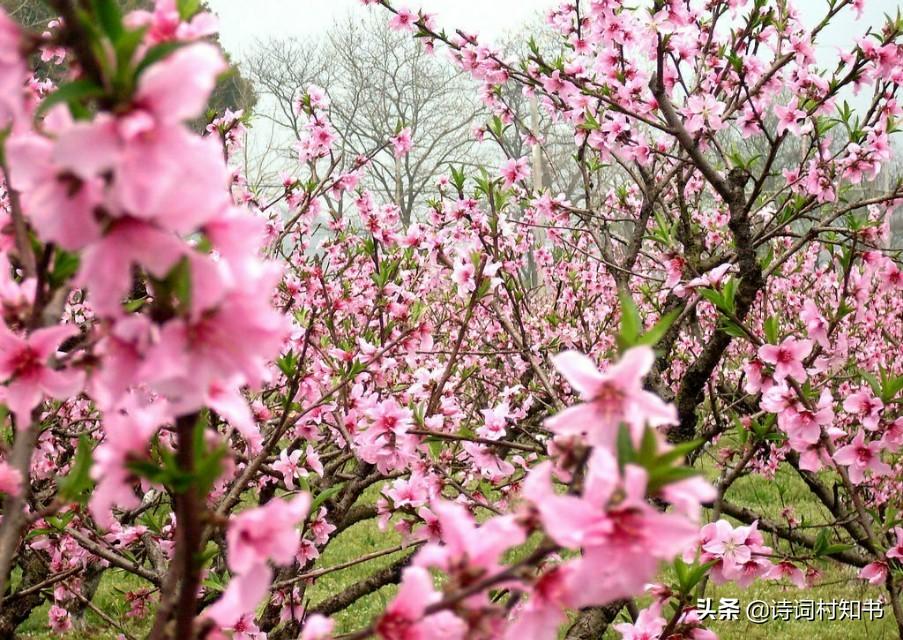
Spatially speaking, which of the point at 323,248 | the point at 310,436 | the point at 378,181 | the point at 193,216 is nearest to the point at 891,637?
the point at 310,436

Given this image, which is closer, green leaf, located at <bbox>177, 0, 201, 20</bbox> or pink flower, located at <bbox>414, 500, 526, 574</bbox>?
pink flower, located at <bbox>414, 500, 526, 574</bbox>

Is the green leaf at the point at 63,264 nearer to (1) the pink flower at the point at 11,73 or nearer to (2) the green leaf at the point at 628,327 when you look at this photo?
(1) the pink flower at the point at 11,73

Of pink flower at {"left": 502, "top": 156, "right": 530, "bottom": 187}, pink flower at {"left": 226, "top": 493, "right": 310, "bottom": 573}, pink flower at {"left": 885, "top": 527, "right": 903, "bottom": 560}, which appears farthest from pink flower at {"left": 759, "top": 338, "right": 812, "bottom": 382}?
pink flower at {"left": 502, "top": 156, "right": 530, "bottom": 187}

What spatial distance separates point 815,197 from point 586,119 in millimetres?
1298

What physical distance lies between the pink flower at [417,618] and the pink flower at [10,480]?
2.03 ft

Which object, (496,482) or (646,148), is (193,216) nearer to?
(496,482)

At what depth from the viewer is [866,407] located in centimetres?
252

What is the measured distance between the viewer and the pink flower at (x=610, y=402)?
88 centimetres

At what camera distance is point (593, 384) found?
3.06 ft

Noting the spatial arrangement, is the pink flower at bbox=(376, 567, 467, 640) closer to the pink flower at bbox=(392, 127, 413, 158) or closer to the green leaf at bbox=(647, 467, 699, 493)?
the green leaf at bbox=(647, 467, 699, 493)

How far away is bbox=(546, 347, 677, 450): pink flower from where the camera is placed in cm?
88

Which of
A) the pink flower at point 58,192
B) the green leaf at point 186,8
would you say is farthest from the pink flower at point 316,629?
the green leaf at point 186,8

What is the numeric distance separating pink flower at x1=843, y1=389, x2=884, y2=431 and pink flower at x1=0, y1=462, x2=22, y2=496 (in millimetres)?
2521

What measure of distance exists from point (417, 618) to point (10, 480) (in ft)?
2.56
